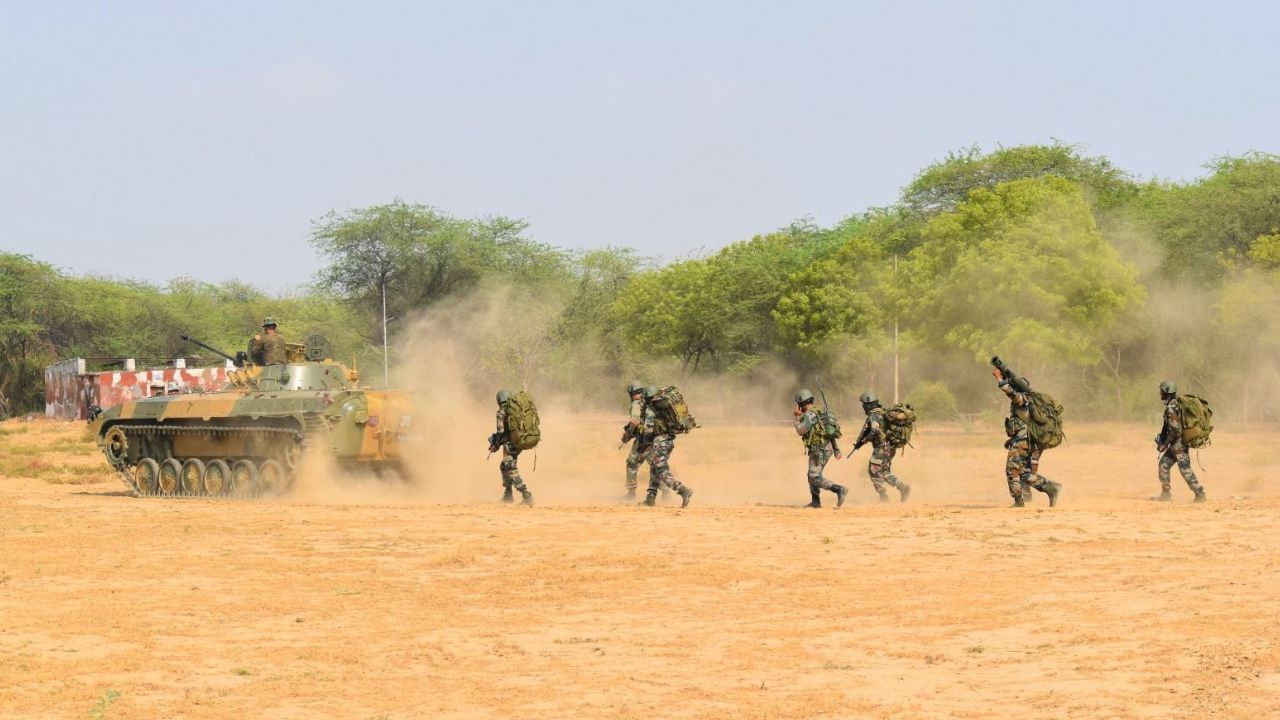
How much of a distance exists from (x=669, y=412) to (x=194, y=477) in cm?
850

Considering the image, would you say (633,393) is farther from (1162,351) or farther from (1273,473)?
(1162,351)

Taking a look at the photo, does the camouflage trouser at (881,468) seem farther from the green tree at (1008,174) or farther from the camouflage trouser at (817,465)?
the green tree at (1008,174)

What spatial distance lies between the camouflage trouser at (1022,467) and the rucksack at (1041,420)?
5.6 inches

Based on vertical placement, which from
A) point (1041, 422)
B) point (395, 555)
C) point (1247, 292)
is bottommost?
point (395, 555)

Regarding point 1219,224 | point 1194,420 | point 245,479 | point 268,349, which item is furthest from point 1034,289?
point 245,479

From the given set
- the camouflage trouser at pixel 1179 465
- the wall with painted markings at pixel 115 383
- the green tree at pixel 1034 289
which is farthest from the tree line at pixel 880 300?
the camouflage trouser at pixel 1179 465

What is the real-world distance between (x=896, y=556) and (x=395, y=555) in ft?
16.3

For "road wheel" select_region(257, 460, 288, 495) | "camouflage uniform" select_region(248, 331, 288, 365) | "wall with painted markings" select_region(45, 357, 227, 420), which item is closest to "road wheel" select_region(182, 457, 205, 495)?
"road wheel" select_region(257, 460, 288, 495)

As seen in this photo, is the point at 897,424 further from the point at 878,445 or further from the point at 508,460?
the point at 508,460

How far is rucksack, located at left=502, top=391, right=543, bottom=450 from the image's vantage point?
69.4ft

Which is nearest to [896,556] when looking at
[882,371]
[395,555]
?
[395,555]

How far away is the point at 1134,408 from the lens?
47.3 m

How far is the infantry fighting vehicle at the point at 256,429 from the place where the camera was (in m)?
23.5

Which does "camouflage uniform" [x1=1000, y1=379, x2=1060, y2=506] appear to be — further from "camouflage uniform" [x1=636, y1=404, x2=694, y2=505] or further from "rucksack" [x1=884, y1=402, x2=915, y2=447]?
"camouflage uniform" [x1=636, y1=404, x2=694, y2=505]
